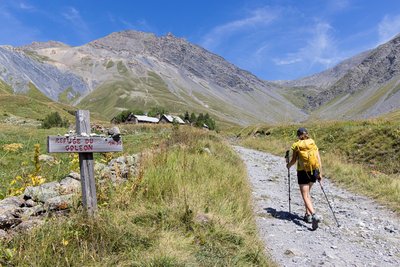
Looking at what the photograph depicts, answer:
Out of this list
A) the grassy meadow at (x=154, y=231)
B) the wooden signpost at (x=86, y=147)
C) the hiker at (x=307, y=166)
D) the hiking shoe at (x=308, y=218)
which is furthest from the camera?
the hiker at (x=307, y=166)

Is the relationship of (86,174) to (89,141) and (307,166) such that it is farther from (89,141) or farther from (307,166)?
(307,166)

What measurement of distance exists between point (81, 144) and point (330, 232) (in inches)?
238

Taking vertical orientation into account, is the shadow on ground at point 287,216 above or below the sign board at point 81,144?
below

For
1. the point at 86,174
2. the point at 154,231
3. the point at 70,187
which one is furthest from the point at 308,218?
the point at 86,174

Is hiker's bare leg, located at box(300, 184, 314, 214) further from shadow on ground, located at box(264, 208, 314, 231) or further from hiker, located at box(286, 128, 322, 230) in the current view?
shadow on ground, located at box(264, 208, 314, 231)

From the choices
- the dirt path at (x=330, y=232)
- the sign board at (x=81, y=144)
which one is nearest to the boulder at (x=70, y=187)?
the sign board at (x=81, y=144)

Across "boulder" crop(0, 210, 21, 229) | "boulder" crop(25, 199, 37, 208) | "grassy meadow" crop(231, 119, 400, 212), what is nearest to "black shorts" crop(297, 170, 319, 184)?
"grassy meadow" crop(231, 119, 400, 212)

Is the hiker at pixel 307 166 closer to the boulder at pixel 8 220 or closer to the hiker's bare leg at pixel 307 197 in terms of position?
the hiker's bare leg at pixel 307 197

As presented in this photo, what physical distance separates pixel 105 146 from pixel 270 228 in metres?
4.47

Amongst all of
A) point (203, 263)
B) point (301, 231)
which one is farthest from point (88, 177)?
point (301, 231)

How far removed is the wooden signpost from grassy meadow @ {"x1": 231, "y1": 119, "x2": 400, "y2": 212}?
8774mm

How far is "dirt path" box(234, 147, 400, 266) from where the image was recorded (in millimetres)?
6672

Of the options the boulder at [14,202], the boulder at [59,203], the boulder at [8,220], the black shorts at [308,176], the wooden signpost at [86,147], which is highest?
the wooden signpost at [86,147]

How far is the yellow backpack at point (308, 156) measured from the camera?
9.30 meters
